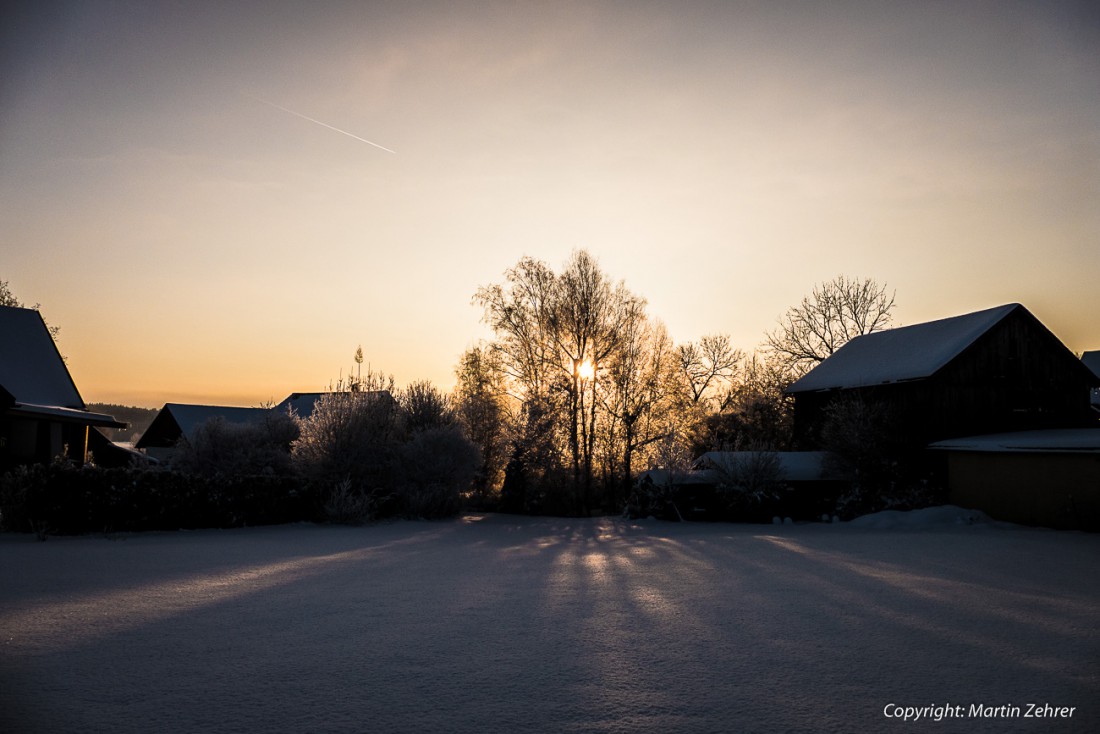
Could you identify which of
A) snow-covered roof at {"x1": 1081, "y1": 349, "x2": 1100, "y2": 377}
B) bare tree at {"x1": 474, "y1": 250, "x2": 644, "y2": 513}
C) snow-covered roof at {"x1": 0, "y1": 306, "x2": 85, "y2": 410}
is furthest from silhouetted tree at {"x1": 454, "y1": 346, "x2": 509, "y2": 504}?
snow-covered roof at {"x1": 1081, "y1": 349, "x2": 1100, "y2": 377}

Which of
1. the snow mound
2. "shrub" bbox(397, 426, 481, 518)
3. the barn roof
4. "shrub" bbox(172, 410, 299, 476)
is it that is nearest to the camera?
the snow mound

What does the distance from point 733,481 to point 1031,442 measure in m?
8.74

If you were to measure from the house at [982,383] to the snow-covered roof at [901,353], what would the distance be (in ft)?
0.24

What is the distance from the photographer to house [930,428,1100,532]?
20.0m

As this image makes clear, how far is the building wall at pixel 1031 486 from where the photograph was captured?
19.9 metres

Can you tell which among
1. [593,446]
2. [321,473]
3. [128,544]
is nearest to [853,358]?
[593,446]

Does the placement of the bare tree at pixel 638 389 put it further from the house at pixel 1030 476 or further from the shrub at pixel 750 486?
the house at pixel 1030 476

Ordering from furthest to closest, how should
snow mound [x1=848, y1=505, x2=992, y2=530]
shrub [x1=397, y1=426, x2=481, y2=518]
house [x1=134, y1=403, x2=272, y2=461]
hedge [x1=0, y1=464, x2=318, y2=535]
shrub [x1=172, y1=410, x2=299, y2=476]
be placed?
house [x1=134, y1=403, x2=272, y2=461] → shrub [x1=397, y1=426, x2=481, y2=518] → shrub [x1=172, y1=410, x2=299, y2=476] → snow mound [x1=848, y1=505, x2=992, y2=530] → hedge [x1=0, y1=464, x2=318, y2=535]

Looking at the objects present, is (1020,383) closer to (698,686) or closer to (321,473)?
(321,473)

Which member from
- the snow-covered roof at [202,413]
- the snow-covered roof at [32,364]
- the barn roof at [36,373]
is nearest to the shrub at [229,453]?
the barn roof at [36,373]

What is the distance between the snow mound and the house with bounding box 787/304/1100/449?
3.80 metres

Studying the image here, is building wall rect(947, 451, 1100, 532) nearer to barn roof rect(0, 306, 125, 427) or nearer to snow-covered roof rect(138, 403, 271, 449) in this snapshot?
barn roof rect(0, 306, 125, 427)

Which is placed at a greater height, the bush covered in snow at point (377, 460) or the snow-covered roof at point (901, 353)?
the snow-covered roof at point (901, 353)

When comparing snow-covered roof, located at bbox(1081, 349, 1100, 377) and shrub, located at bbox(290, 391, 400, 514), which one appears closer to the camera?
shrub, located at bbox(290, 391, 400, 514)
